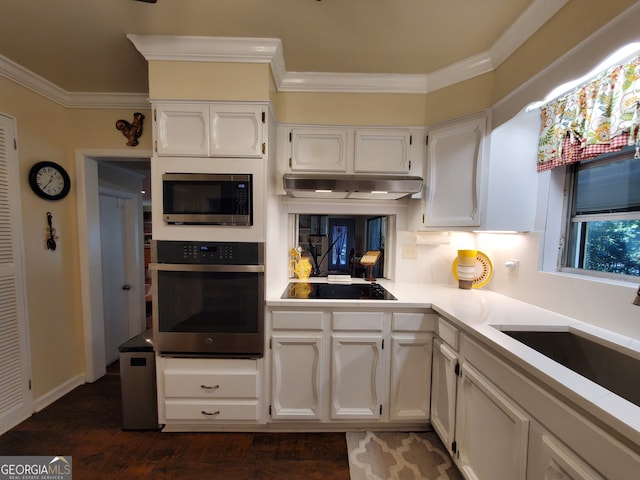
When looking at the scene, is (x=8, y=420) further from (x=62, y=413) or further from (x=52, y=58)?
(x=52, y=58)

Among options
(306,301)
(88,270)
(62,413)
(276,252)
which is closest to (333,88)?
(276,252)

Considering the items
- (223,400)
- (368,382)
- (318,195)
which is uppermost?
(318,195)

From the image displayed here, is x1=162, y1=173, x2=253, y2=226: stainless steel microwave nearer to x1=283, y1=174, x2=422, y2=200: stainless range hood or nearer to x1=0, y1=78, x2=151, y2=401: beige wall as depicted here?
x1=283, y1=174, x2=422, y2=200: stainless range hood

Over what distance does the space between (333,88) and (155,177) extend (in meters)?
1.42

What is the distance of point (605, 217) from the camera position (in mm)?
1410

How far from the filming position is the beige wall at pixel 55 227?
1.90 meters

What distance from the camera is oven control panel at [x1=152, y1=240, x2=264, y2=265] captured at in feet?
5.38

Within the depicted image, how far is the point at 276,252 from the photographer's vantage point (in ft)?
6.94

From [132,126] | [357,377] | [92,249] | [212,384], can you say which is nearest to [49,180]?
[92,249]

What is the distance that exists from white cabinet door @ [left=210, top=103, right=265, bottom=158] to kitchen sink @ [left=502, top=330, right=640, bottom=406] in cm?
177

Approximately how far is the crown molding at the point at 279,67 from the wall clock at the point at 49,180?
1.86 feet

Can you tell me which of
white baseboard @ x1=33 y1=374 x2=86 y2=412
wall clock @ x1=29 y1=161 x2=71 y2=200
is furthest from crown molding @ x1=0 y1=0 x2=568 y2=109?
white baseboard @ x1=33 y1=374 x2=86 y2=412

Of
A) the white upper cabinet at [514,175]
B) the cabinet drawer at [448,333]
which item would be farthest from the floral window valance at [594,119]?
the cabinet drawer at [448,333]

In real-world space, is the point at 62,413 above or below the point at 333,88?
below
